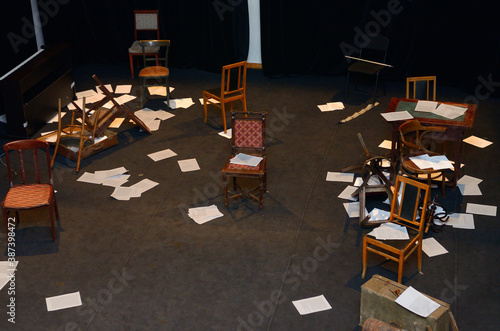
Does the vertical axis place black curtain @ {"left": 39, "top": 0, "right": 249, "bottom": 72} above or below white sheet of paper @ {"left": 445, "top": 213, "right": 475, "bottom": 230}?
above

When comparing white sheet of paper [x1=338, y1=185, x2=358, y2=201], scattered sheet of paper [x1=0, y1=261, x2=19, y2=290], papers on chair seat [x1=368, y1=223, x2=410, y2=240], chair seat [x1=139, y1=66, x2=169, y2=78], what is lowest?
scattered sheet of paper [x1=0, y1=261, x2=19, y2=290]

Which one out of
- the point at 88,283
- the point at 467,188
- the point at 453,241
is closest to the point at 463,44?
the point at 467,188

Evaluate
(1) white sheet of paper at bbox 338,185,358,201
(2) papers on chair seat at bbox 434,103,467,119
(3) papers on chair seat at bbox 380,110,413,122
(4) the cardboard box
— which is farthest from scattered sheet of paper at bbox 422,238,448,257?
(2) papers on chair seat at bbox 434,103,467,119

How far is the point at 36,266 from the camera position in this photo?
17.0ft

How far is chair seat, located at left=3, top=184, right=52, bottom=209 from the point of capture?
17.4 feet

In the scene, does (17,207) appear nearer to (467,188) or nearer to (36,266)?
(36,266)

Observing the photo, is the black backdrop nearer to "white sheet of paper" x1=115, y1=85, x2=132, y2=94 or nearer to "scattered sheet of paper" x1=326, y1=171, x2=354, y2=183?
"white sheet of paper" x1=115, y1=85, x2=132, y2=94

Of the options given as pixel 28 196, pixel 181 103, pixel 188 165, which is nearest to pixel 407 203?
pixel 188 165

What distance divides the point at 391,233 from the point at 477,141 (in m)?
2.89

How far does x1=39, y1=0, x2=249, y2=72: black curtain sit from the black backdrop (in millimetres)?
16

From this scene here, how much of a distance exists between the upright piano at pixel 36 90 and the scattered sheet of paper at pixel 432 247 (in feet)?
16.5

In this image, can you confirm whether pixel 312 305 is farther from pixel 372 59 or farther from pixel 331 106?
pixel 372 59

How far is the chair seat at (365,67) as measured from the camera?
26.1 ft

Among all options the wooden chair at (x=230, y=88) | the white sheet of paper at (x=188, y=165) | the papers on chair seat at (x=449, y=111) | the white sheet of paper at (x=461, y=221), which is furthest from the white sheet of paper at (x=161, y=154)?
the white sheet of paper at (x=461, y=221)
